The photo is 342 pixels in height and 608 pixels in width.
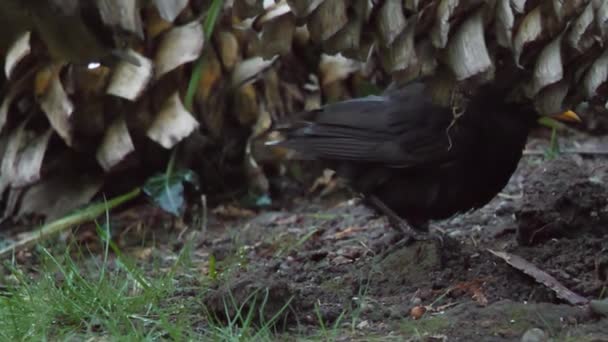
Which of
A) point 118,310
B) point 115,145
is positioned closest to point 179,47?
point 115,145

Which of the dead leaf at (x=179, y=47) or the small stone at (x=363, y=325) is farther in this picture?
the dead leaf at (x=179, y=47)

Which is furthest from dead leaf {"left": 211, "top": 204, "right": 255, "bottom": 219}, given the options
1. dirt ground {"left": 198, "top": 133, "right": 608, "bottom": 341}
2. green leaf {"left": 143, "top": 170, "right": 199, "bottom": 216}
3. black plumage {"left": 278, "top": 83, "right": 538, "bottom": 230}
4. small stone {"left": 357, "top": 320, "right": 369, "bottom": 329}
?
small stone {"left": 357, "top": 320, "right": 369, "bottom": 329}

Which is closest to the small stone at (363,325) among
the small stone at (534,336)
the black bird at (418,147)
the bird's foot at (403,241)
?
the small stone at (534,336)

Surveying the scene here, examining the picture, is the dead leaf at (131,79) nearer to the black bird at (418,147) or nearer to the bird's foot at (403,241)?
the black bird at (418,147)

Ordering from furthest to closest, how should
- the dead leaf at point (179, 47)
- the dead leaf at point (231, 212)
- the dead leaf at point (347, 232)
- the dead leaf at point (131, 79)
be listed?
the dead leaf at point (231, 212)
the dead leaf at point (179, 47)
the dead leaf at point (131, 79)
the dead leaf at point (347, 232)

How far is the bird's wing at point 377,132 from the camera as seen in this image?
13.2 ft

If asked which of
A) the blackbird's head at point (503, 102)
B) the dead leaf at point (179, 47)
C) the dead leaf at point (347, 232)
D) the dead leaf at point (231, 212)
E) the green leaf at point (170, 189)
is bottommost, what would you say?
the dead leaf at point (231, 212)

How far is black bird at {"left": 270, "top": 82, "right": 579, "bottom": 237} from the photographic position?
12.8 ft

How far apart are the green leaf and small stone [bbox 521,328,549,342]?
2.49 m

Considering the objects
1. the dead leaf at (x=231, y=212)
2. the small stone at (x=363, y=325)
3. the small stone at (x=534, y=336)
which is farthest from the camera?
the dead leaf at (x=231, y=212)

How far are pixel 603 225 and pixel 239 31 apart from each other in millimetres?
2211

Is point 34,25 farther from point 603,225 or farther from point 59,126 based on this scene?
point 59,126

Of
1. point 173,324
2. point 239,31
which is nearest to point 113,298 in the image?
point 173,324

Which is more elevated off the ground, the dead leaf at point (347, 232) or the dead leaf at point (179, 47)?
the dead leaf at point (179, 47)
